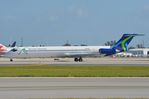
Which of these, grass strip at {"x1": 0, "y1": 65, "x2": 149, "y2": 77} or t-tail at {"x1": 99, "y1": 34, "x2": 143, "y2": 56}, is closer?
grass strip at {"x1": 0, "y1": 65, "x2": 149, "y2": 77}

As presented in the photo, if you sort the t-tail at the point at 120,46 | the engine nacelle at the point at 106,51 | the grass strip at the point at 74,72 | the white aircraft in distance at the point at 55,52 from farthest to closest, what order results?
the t-tail at the point at 120,46, the engine nacelle at the point at 106,51, the white aircraft in distance at the point at 55,52, the grass strip at the point at 74,72

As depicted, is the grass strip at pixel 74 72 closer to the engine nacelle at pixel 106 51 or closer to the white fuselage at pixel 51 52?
the white fuselage at pixel 51 52

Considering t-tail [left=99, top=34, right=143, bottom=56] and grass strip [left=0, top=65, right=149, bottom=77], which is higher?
t-tail [left=99, top=34, right=143, bottom=56]

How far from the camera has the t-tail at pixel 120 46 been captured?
3292 inches

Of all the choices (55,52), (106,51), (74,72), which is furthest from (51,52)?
(74,72)

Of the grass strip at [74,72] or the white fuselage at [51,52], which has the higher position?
the white fuselage at [51,52]

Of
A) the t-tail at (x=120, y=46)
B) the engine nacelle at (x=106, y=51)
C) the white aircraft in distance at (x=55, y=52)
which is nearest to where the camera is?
the white aircraft in distance at (x=55, y=52)

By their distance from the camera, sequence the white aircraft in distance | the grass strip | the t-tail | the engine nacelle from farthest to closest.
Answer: the t-tail, the engine nacelle, the white aircraft in distance, the grass strip

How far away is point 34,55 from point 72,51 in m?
7.60

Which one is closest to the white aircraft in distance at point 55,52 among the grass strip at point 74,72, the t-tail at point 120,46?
the t-tail at point 120,46

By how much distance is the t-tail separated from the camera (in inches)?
3292

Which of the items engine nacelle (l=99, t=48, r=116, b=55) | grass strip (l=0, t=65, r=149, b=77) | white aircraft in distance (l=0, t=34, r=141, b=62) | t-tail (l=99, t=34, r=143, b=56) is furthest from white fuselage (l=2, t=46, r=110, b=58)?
grass strip (l=0, t=65, r=149, b=77)

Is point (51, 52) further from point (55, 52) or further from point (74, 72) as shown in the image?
point (74, 72)

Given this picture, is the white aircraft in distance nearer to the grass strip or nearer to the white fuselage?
the white fuselage
